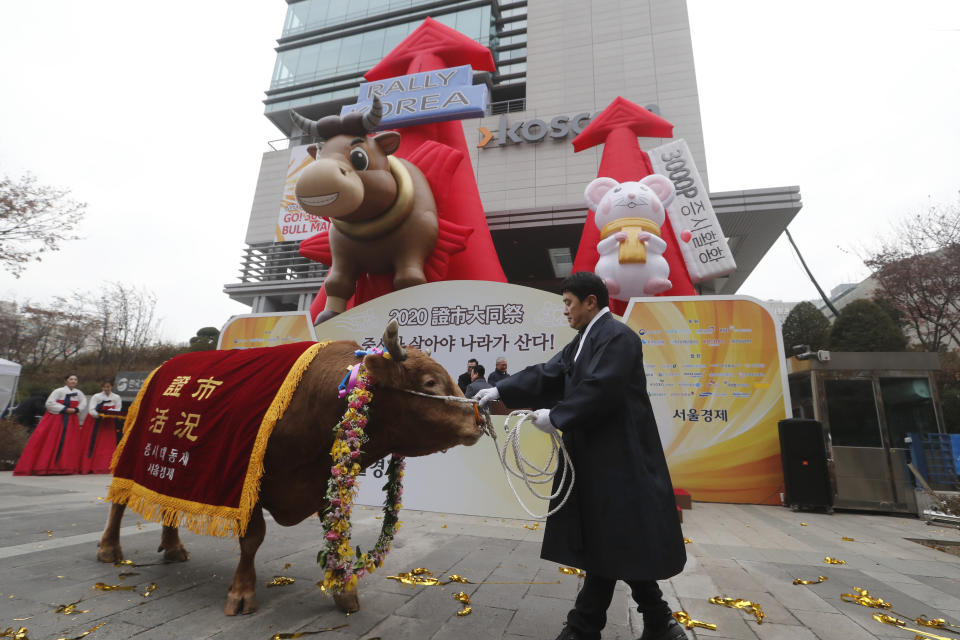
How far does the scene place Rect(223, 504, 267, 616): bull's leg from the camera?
2.23 meters

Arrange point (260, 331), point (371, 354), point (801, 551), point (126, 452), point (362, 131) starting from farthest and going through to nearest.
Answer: point (260, 331), point (362, 131), point (801, 551), point (126, 452), point (371, 354)

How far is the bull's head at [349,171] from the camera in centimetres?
569

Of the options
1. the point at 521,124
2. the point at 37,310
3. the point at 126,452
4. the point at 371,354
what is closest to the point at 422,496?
the point at 126,452

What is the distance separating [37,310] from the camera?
1988 cm

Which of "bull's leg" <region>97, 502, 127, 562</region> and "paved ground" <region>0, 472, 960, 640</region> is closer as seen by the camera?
"paved ground" <region>0, 472, 960, 640</region>

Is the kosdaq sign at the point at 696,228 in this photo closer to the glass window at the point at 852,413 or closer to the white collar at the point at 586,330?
the glass window at the point at 852,413

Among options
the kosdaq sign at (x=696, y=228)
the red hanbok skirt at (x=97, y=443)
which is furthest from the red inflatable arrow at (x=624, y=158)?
the red hanbok skirt at (x=97, y=443)

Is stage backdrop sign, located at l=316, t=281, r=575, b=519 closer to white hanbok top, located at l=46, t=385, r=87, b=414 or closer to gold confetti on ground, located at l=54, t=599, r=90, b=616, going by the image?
gold confetti on ground, located at l=54, t=599, r=90, b=616

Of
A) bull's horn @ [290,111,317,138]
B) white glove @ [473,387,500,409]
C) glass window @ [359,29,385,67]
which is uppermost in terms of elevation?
glass window @ [359,29,385,67]

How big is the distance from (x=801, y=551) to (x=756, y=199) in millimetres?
11124

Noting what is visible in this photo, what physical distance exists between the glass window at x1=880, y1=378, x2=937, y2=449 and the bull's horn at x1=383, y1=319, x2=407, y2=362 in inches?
305

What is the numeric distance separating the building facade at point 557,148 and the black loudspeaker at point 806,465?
269 inches

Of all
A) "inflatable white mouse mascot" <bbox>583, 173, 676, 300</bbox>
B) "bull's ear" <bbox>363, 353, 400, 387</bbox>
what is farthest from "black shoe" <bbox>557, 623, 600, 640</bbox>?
"inflatable white mouse mascot" <bbox>583, 173, 676, 300</bbox>

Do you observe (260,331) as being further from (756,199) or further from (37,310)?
(37,310)
